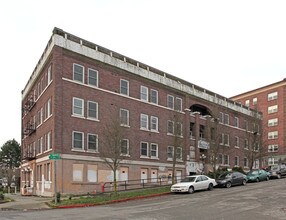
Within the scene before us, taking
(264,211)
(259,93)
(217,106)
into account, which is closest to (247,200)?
(264,211)

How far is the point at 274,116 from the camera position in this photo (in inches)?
3199

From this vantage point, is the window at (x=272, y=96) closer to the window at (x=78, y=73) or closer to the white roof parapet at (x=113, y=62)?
the white roof parapet at (x=113, y=62)

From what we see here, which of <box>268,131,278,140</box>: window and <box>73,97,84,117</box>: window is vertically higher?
<box>73,97,84,117</box>: window

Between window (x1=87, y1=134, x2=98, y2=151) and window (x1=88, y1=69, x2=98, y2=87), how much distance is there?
5067 millimetres

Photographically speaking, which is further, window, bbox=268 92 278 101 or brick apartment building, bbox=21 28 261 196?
window, bbox=268 92 278 101

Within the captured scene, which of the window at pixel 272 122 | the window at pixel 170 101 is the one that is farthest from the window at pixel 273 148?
the window at pixel 170 101

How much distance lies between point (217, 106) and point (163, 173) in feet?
48.3

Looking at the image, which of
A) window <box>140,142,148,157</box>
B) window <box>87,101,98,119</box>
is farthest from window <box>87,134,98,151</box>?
window <box>140,142,148,157</box>

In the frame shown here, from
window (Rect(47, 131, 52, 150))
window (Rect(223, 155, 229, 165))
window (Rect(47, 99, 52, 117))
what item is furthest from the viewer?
window (Rect(223, 155, 229, 165))

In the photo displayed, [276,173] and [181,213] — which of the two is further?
[276,173]

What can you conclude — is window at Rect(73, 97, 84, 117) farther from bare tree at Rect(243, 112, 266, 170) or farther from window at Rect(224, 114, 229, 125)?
window at Rect(224, 114, 229, 125)

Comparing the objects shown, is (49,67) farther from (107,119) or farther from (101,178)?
(101,178)

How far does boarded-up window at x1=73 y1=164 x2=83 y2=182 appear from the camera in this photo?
3309cm

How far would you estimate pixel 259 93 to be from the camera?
85.0 m
